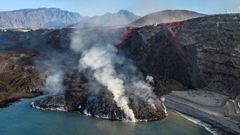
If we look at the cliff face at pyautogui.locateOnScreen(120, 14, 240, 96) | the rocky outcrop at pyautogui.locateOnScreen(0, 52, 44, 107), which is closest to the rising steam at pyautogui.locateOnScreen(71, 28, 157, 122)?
the cliff face at pyautogui.locateOnScreen(120, 14, 240, 96)

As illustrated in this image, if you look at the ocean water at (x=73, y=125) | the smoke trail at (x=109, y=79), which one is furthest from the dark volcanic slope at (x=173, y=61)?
the ocean water at (x=73, y=125)

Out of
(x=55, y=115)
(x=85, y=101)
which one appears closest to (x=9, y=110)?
(x=55, y=115)

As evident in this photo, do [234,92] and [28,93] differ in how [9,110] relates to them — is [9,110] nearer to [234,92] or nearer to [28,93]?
[28,93]

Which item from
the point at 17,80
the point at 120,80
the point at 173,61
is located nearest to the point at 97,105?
the point at 120,80

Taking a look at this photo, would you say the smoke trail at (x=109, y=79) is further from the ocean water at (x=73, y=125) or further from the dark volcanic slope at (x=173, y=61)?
the ocean water at (x=73, y=125)

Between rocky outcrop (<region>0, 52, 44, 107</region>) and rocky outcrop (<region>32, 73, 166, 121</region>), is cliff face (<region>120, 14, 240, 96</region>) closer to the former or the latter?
rocky outcrop (<region>32, 73, 166, 121</region>)
